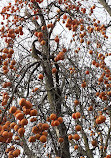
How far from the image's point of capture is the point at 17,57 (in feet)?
15.3

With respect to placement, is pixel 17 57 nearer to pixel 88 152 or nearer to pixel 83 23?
pixel 83 23

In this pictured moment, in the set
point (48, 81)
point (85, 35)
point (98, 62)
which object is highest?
point (85, 35)

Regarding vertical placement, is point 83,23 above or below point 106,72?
above

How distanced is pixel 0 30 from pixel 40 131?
10.9 ft

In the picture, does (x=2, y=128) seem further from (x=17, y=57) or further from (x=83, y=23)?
(x=17, y=57)

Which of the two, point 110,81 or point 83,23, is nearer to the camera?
point 83,23

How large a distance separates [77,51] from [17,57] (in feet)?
7.00

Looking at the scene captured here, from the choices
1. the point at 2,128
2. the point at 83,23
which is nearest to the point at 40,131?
the point at 2,128

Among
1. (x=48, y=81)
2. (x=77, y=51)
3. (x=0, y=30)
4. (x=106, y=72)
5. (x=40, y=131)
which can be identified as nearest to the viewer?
(x=40, y=131)

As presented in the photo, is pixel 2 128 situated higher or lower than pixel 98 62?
lower

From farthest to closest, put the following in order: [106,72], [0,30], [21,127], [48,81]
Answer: [0,30]
[48,81]
[106,72]
[21,127]

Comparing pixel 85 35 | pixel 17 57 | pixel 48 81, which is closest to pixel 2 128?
pixel 48 81

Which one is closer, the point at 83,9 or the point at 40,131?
the point at 40,131

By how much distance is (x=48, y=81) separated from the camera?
3506 millimetres
